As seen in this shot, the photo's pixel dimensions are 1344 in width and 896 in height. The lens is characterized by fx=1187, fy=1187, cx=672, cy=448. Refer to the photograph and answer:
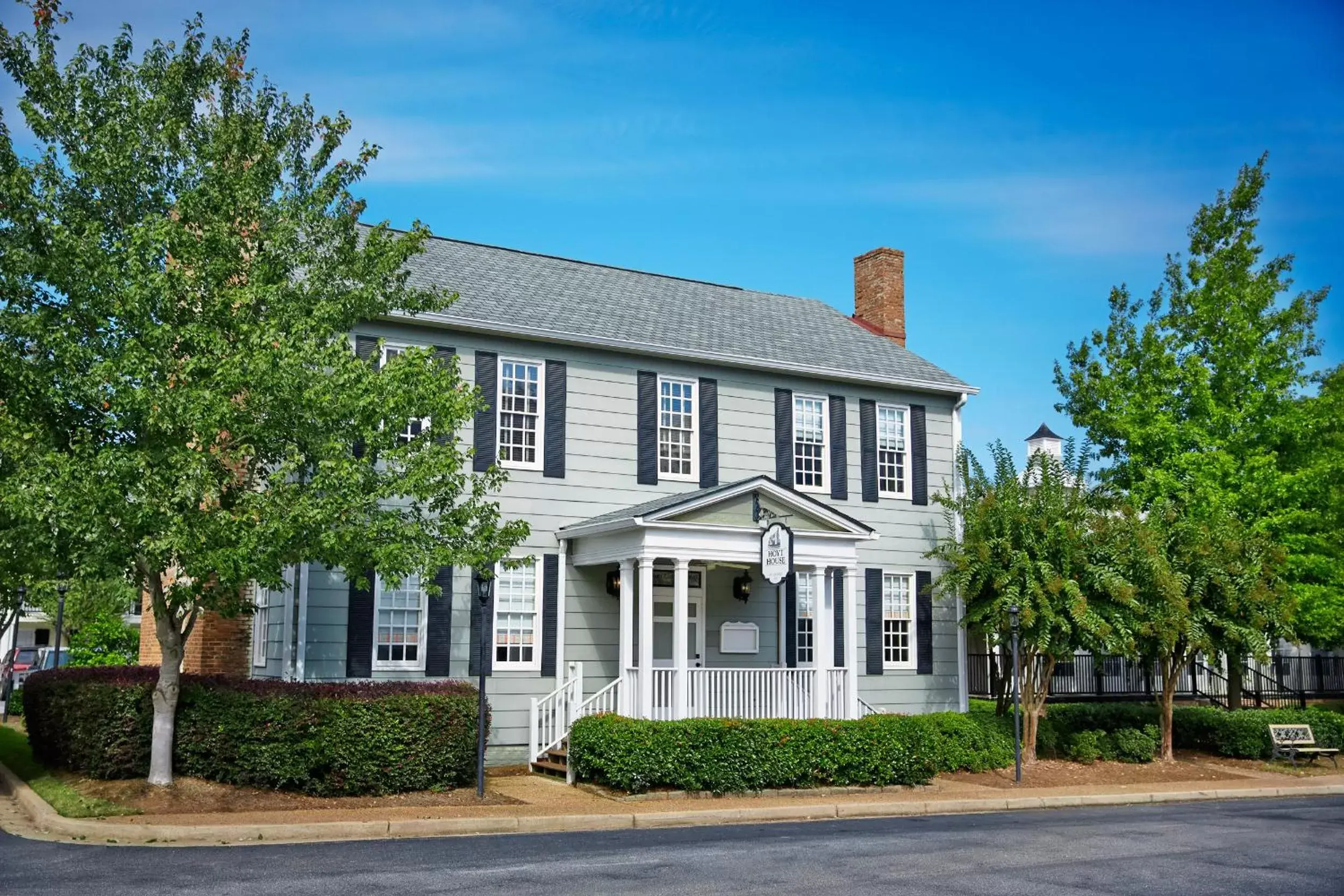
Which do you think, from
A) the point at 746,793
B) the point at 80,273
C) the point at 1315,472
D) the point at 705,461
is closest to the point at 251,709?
the point at 80,273

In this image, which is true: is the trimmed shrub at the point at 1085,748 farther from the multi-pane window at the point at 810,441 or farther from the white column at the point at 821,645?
the multi-pane window at the point at 810,441

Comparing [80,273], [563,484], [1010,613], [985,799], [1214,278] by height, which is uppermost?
[1214,278]

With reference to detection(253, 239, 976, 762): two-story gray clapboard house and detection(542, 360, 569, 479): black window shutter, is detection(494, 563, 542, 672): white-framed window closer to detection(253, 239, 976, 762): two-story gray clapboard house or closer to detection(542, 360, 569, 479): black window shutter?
detection(253, 239, 976, 762): two-story gray clapboard house

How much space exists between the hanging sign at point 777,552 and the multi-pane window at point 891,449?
16.1ft

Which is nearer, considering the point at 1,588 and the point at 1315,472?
the point at 1,588

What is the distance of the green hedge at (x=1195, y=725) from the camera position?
21.9 m

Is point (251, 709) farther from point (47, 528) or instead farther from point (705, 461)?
point (705, 461)

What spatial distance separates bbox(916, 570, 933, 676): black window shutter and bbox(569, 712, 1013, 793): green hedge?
12.6 feet

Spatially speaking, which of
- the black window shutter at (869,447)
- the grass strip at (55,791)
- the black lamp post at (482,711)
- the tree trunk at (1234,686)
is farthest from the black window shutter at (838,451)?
the grass strip at (55,791)

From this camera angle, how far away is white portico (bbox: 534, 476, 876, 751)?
17.9m

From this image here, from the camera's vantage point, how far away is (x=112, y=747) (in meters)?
14.9

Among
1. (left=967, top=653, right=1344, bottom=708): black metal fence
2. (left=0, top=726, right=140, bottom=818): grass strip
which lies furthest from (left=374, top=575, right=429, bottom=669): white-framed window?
(left=967, top=653, right=1344, bottom=708): black metal fence

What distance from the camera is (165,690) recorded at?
14562 mm

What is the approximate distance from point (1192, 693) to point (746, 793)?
1650 cm
